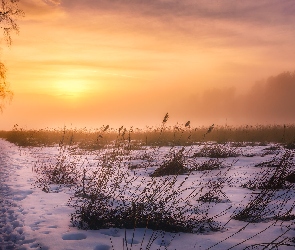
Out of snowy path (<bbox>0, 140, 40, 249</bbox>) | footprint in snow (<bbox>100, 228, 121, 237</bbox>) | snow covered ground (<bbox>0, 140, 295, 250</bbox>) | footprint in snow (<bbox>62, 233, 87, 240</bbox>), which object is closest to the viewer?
snow covered ground (<bbox>0, 140, 295, 250</bbox>)

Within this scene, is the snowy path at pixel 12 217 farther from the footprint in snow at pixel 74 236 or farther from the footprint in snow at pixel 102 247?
the footprint in snow at pixel 102 247

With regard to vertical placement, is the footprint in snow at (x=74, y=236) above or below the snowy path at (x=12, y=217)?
above

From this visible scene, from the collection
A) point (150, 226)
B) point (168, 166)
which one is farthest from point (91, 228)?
point (168, 166)

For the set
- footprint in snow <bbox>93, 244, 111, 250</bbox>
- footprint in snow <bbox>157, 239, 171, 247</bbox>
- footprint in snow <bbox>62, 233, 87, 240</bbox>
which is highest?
footprint in snow <bbox>157, 239, 171, 247</bbox>

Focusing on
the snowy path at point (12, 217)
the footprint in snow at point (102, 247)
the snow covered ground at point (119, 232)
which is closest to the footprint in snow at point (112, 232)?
the snow covered ground at point (119, 232)

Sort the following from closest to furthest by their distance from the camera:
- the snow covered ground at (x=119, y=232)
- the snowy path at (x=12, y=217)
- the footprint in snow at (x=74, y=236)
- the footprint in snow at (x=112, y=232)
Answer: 1. the snow covered ground at (x=119, y=232)
2. the snowy path at (x=12, y=217)
3. the footprint in snow at (x=74, y=236)
4. the footprint in snow at (x=112, y=232)

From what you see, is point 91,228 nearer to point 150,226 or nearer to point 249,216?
point 150,226

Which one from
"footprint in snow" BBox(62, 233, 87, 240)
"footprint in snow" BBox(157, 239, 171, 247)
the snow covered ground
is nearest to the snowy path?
the snow covered ground

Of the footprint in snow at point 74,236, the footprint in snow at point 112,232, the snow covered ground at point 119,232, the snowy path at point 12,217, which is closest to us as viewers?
the snow covered ground at point 119,232

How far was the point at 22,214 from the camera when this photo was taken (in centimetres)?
390

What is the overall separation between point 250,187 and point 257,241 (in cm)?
246

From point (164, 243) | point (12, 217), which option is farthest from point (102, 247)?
point (12, 217)

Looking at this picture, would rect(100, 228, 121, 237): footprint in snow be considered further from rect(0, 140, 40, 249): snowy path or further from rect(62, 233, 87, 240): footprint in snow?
rect(0, 140, 40, 249): snowy path

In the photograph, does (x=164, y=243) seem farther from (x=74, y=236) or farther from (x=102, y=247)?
(x=74, y=236)
